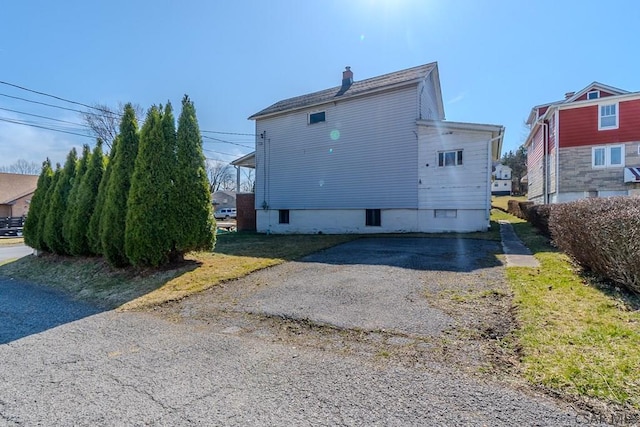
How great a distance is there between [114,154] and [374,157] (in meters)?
10.4

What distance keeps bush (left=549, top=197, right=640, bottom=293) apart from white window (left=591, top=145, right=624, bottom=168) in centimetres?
1574

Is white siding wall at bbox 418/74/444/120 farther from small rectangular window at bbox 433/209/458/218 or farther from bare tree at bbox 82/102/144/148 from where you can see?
bare tree at bbox 82/102/144/148

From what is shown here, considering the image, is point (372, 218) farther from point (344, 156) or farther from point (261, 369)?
point (261, 369)

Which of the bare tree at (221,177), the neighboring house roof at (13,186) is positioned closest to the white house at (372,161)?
the neighboring house roof at (13,186)

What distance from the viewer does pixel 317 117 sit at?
16812 mm

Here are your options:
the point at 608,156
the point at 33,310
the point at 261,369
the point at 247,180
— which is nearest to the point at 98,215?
the point at 33,310

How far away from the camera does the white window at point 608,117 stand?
1753cm

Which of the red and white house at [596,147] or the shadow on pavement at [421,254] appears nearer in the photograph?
the shadow on pavement at [421,254]

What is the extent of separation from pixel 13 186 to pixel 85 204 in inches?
1722

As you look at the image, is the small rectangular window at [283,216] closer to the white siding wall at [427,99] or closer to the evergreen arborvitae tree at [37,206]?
the white siding wall at [427,99]

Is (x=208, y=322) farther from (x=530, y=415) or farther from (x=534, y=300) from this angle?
(x=534, y=300)

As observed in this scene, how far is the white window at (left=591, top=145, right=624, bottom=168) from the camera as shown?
1745 cm

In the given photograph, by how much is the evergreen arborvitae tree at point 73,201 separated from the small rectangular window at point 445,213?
12731 millimetres

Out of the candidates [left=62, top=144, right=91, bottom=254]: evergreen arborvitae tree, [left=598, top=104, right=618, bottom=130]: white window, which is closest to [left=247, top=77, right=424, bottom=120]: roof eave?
[left=62, top=144, right=91, bottom=254]: evergreen arborvitae tree
